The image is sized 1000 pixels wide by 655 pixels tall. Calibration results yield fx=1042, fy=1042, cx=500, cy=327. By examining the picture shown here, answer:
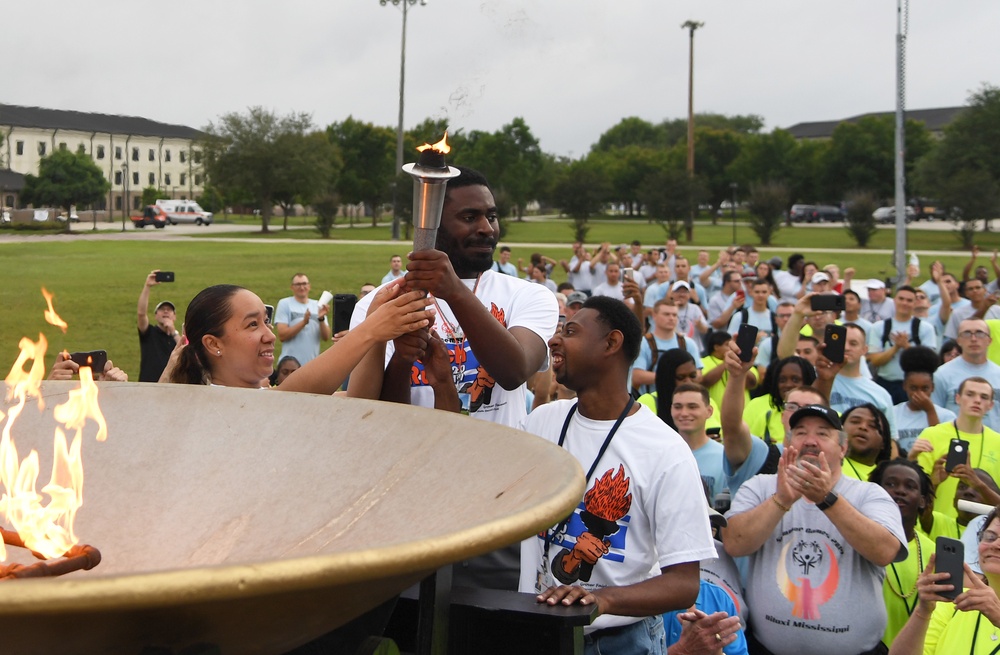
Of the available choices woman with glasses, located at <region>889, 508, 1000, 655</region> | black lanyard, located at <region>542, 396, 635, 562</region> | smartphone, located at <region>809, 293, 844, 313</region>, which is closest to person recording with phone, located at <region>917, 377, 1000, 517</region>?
smartphone, located at <region>809, 293, 844, 313</region>

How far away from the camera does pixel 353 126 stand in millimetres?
68000

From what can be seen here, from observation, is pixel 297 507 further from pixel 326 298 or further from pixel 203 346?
pixel 326 298

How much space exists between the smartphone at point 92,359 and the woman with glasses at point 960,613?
11.1 feet

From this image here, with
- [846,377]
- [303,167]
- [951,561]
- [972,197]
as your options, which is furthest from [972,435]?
[303,167]

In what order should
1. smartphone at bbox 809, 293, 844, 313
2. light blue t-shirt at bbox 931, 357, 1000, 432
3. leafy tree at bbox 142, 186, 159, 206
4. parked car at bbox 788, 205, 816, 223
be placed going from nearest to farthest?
smartphone at bbox 809, 293, 844, 313 < light blue t-shirt at bbox 931, 357, 1000, 432 < leafy tree at bbox 142, 186, 159, 206 < parked car at bbox 788, 205, 816, 223

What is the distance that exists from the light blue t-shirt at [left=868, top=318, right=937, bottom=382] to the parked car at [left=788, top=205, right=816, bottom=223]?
64769mm

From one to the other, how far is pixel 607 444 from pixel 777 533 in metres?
1.74

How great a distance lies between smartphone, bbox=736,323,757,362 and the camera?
234 inches

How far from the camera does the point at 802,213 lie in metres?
74.3

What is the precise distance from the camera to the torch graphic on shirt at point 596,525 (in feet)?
9.84

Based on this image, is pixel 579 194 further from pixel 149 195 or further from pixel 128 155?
pixel 149 195

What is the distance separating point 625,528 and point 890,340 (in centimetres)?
787

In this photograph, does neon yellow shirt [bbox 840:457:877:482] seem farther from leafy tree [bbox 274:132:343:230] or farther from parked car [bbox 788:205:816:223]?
parked car [bbox 788:205:816:223]

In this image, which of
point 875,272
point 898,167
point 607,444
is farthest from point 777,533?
point 875,272
